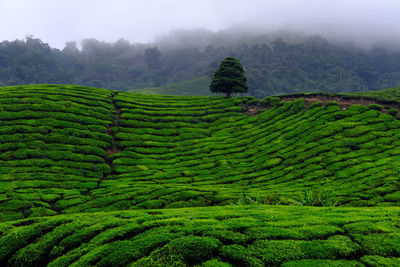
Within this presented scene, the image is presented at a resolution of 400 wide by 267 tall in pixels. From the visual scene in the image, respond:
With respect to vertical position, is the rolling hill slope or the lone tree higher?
the lone tree

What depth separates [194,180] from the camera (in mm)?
31344

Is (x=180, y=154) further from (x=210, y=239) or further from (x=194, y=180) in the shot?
(x=210, y=239)

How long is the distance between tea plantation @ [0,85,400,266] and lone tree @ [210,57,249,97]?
13.2 ft

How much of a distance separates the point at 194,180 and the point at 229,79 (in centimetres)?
3869

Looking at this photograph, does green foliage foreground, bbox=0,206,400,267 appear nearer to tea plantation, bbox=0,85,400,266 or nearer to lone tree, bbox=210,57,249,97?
tea plantation, bbox=0,85,400,266

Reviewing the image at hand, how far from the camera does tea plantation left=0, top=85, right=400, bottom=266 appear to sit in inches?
441

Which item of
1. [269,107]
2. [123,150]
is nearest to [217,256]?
[123,150]

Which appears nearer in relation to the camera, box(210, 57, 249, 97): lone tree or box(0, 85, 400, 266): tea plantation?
box(0, 85, 400, 266): tea plantation

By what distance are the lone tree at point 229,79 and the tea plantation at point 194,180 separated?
4034mm

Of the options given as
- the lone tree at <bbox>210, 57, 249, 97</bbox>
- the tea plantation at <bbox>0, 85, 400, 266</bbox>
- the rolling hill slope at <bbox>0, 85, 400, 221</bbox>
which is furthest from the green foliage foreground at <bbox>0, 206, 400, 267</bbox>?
the lone tree at <bbox>210, 57, 249, 97</bbox>

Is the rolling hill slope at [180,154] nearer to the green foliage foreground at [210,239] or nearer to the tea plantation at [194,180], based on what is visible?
the tea plantation at [194,180]

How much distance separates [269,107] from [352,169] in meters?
26.8

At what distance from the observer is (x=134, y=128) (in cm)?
4406

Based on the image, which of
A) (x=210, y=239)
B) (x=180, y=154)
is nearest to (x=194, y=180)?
(x=180, y=154)
